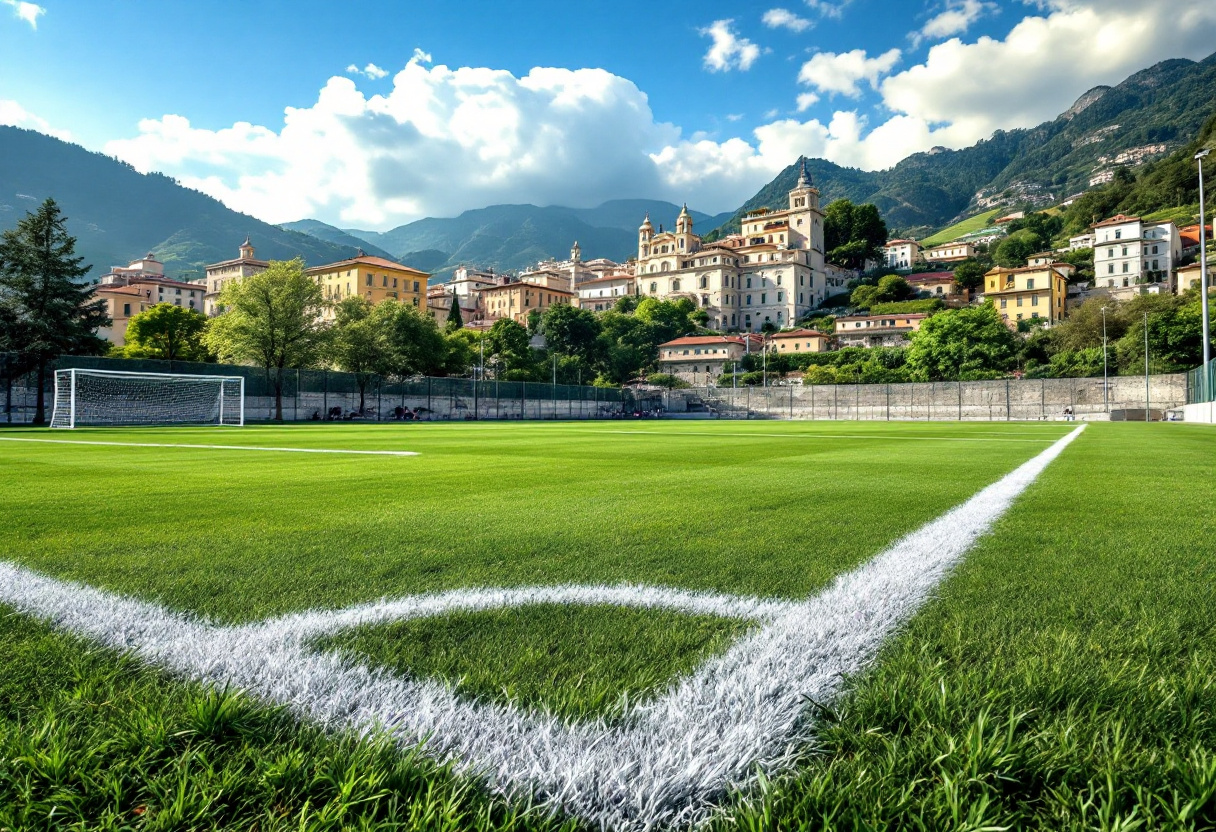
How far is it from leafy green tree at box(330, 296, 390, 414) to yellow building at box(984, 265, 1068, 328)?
7292cm

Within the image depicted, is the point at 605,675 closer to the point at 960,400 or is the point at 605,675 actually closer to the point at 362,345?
the point at 362,345

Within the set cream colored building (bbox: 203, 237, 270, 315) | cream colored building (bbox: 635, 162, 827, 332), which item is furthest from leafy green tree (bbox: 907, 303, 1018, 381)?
cream colored building (bbox: 203, 237, 270, 315)

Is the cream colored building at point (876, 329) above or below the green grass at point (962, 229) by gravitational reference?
below

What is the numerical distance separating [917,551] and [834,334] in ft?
294

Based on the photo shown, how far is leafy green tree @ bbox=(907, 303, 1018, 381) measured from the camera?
191ft

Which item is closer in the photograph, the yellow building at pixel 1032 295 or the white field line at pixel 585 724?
the white field line at pixel 585 724

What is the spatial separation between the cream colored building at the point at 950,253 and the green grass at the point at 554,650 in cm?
13496

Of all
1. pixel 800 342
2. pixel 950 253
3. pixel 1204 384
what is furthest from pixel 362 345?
pixel 950 253

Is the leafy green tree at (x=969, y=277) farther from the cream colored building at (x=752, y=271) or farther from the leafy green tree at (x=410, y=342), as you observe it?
the leafy green tree at (x=410, y=342)

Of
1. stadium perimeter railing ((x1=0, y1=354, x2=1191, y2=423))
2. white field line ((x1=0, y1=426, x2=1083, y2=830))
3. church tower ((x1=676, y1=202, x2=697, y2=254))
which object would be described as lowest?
white field line ((x1=0, y1=426, x2=1083, y2=830))

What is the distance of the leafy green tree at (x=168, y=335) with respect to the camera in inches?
2416

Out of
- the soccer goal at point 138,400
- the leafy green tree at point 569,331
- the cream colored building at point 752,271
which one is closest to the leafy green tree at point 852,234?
the cream colored building at point 752,271

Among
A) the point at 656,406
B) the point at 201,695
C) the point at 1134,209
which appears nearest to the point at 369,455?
the point at 201,695

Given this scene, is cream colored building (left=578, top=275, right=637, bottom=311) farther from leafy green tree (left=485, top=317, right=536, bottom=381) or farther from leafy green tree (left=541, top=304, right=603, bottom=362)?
leafy green tree (left=485, top=317, right=536, bottom=381)
